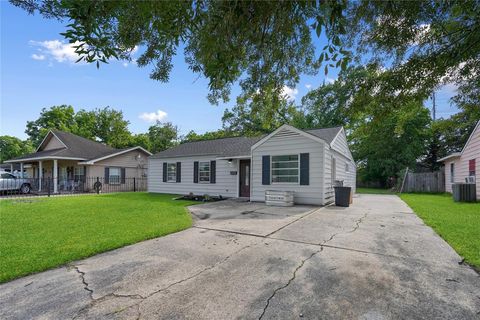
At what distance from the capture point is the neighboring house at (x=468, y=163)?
12203mm

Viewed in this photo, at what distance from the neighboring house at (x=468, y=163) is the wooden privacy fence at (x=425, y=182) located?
3.23 ft

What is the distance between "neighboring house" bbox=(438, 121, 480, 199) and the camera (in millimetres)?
12203

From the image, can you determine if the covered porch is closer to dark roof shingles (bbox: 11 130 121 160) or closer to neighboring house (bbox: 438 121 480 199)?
dark roof shingles (bbox: 11 130 121 160)

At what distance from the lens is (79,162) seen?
19000 millimetres

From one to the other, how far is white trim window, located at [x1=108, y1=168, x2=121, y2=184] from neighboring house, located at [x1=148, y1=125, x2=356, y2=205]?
423cm

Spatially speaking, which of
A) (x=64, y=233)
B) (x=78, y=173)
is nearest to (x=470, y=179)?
(x=64, y=233)

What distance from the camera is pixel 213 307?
8.44 ft

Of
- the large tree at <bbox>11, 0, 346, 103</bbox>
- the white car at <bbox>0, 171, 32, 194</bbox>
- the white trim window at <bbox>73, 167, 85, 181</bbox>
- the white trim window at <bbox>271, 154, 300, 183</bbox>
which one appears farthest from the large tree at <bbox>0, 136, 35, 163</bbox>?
the large tree at <bbox>11, 0, 346, 103</bbox>

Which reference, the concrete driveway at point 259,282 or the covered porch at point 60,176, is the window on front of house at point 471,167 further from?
the covered porch at point 60,176

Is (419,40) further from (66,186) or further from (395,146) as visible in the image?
(395,146)

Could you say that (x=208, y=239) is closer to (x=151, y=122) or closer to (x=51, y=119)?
(x=151, y=122)

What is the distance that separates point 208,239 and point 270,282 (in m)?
2.26

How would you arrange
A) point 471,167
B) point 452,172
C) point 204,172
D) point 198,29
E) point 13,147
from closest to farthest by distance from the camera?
1. point 198,29
2. point 471,167
3. point 204,172
4. point 452,172
5. point 13,147

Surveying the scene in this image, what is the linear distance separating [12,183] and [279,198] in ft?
56.0
